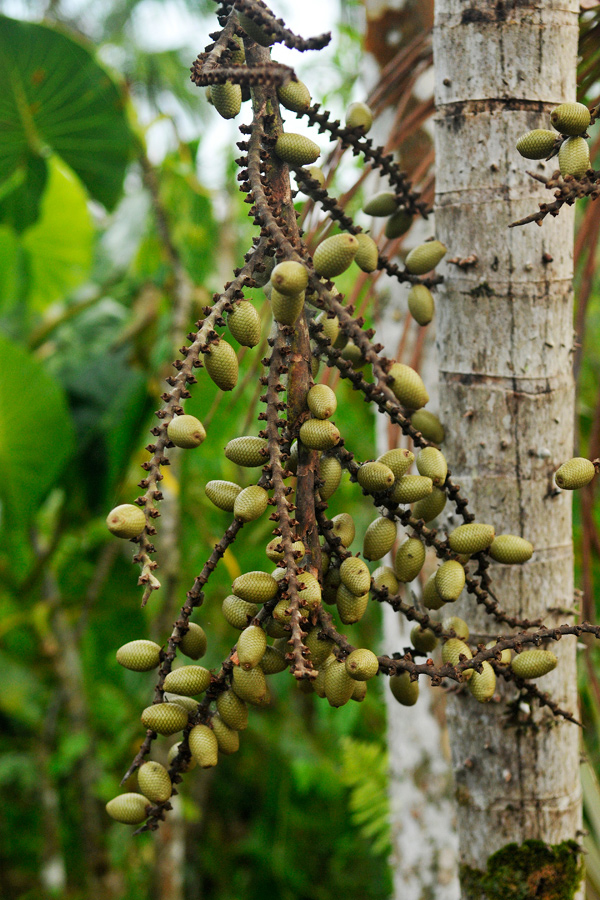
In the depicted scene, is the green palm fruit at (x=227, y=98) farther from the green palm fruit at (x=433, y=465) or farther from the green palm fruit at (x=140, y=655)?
the green palm fruit at (x=140, y=655)

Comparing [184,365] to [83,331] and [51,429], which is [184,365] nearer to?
[51,429]

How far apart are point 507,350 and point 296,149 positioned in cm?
29

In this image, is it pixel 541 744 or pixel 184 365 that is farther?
pixel 541 744

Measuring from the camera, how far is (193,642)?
1.85ft

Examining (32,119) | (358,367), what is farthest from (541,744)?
(32,119)

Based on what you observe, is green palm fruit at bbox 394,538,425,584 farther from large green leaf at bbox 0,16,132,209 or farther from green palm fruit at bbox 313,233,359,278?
large green leaf at bbox 0,16,132,209

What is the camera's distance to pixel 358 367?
2.18 ft

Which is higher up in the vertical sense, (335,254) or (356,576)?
(335,254)

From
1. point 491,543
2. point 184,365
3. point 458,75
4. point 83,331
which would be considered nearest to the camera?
point 184,365

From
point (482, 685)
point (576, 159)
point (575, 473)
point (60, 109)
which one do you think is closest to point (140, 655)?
point (482, 685)

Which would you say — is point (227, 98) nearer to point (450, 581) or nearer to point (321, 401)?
point (321, 401)

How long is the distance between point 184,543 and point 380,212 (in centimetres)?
142

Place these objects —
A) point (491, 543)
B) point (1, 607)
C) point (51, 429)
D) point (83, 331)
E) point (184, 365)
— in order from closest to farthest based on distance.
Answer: point (184, 365) → point (491, 543) → point (51, 429) → point (83, 331) → point (1, 607)

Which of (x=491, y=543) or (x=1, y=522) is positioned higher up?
(x=1, y=522)
